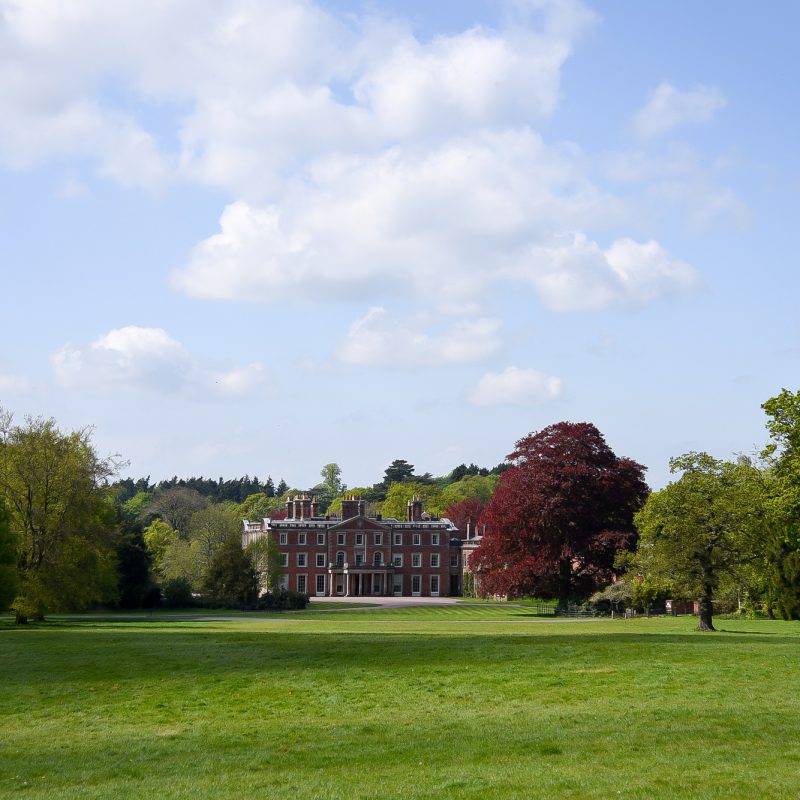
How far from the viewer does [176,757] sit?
15.6m

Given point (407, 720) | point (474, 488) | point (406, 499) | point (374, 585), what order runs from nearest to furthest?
point (407, 720) < point (374, 585) < point (406, 499) < point (474, 488)

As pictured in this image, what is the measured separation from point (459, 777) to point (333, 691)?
8.35 metres

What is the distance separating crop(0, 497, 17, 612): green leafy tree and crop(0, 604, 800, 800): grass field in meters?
17.3


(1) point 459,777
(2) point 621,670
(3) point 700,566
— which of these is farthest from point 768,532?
(1) point 459,777

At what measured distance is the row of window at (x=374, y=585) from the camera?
110m

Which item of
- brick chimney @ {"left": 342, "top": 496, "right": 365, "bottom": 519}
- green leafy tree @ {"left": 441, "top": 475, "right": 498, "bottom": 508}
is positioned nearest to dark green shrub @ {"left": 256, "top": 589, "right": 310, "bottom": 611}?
brick chimney @ {"left": 342, "top": 496, "right": 365, "bottom": 519}

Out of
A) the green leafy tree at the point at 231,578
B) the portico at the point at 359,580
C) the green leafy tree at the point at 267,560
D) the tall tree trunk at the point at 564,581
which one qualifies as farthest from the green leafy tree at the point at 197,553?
the tall tree trunk at the point at 564,581

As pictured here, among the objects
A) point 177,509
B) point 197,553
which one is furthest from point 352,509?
point 177,509

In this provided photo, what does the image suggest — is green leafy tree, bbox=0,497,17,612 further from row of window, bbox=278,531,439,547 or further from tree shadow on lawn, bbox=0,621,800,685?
row of window, bbox=278,531,439,547

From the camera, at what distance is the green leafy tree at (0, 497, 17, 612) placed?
45625 millimetres

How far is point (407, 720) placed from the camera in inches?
709

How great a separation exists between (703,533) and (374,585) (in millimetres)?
74333

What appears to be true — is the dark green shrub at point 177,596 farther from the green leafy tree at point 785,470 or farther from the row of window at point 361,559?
the green leafy tree at point 785,470

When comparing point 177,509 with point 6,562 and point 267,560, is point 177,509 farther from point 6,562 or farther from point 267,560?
point 6,562
